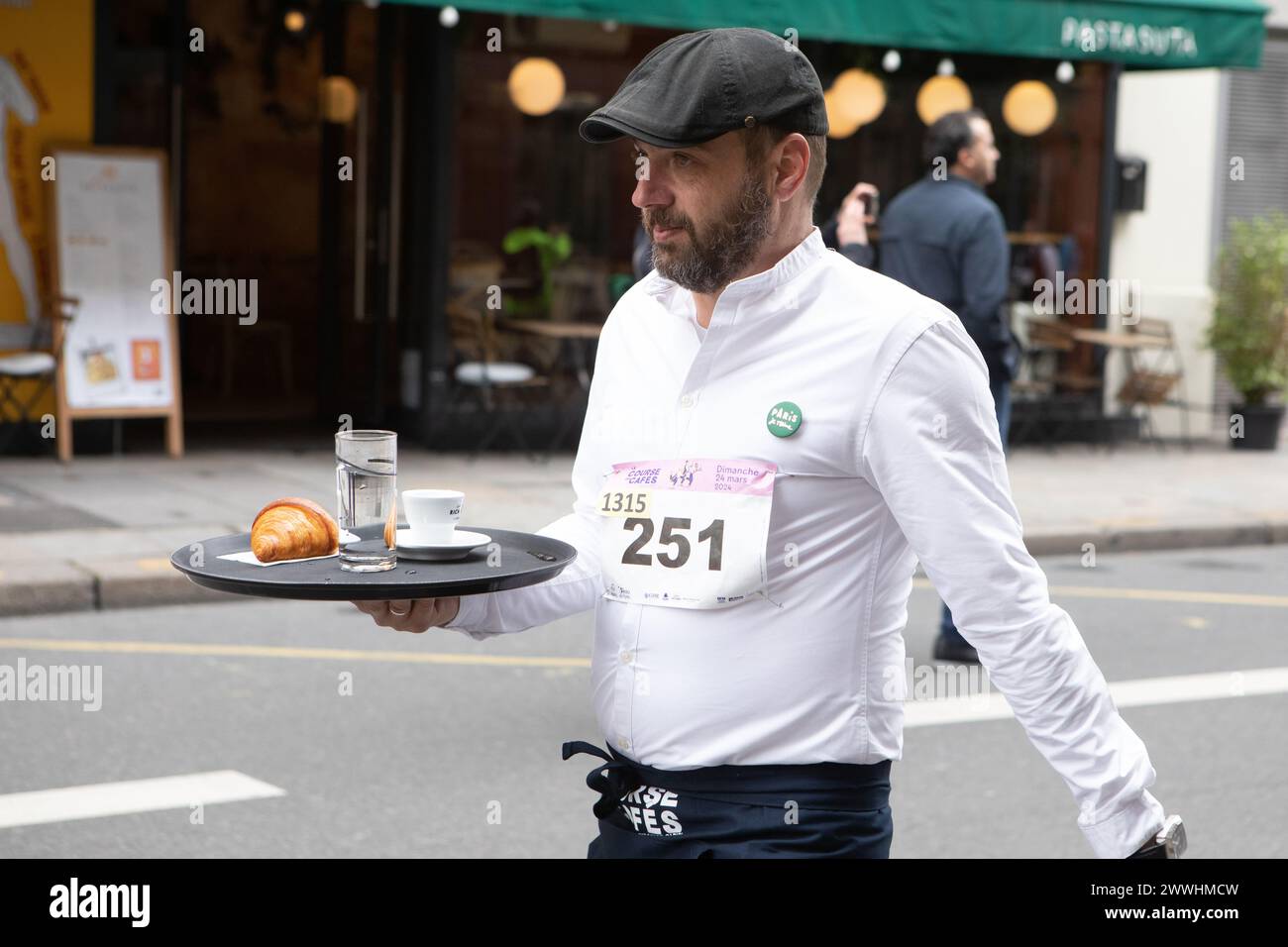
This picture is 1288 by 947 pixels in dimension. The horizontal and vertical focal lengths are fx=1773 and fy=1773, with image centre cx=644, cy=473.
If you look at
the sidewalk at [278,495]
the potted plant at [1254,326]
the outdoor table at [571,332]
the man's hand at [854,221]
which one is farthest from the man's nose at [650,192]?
the potted plant at [1254,326]

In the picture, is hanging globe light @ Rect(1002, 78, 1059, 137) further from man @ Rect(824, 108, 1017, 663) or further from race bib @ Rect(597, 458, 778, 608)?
race bib @ Rect(597, 458, 778, 608)

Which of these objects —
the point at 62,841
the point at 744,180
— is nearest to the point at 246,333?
the point at 62,841

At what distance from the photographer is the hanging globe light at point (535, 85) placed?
500 inches

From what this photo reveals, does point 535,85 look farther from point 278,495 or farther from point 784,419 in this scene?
point 784,419

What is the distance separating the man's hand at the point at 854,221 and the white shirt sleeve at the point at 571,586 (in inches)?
194

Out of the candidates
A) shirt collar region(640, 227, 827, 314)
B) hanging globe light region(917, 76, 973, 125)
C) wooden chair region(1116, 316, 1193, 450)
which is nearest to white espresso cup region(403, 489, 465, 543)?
shirt collar region(640, 227, 827, 314)

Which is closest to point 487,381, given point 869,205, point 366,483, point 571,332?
point 571,332

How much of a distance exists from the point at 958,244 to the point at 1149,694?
1.99 metres

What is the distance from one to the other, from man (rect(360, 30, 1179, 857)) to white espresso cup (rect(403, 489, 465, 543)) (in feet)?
0.38

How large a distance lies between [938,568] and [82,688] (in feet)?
16.1

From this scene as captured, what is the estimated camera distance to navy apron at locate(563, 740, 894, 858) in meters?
2.30

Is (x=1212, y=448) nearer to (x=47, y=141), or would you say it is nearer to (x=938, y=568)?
(x=47, y=141)

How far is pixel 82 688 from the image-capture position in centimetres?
646
